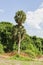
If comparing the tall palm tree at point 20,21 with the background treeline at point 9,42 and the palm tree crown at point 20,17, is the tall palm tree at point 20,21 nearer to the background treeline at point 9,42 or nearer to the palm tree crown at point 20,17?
the palm tree crown at point 20,17

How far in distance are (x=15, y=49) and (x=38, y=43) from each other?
590 inches

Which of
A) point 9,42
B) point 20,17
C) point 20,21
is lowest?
point 9,42

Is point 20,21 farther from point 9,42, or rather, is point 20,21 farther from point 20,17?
point 9,42

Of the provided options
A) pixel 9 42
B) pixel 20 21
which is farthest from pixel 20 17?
pixel 9 42

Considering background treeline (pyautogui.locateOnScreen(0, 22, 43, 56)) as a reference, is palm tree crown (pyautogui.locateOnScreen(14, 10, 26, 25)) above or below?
above

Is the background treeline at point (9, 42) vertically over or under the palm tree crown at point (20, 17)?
under

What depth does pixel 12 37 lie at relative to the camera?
205 feet

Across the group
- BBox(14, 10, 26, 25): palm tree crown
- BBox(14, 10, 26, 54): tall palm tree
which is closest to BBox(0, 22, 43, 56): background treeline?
BBox(14, 10, 26, 54): tall palm tree

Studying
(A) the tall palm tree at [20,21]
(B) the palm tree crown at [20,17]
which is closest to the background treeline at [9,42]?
(A) the tall palm tree at [20,21]

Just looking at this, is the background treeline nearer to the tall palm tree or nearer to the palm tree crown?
the tall palm tree

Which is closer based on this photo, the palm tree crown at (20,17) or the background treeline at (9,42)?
the palm tree crown at (20,17)

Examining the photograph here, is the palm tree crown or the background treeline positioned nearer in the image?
the palm tree crown

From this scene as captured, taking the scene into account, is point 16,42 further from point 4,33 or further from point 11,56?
point 11,56

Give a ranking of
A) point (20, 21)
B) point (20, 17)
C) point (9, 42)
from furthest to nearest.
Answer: point (9, 42), point (20, 21), point (20, 17)
